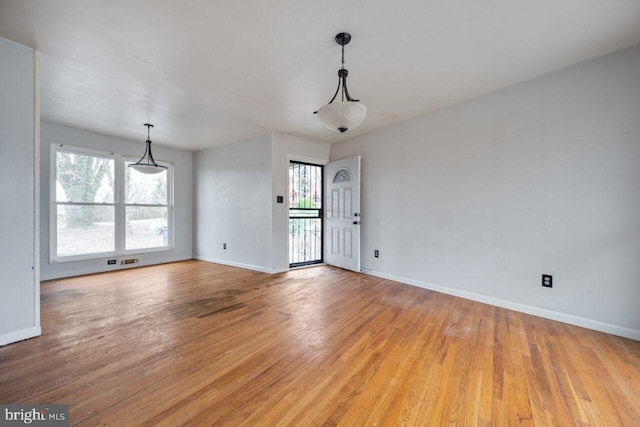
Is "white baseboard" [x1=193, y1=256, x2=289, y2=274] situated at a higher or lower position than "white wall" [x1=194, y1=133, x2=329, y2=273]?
lower

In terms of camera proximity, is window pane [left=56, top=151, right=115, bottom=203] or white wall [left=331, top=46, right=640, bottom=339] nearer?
white wall [left=331, top=46, right=640, bottom=339]

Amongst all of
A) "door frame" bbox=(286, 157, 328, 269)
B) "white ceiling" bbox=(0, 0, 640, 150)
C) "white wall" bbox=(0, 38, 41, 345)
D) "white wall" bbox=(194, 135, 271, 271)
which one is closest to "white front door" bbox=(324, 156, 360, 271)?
"door frame" bbox=(286, 157, 328, 269)

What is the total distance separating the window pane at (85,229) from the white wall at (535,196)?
5156 mm

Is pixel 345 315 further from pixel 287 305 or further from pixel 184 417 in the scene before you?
pixel 184 417

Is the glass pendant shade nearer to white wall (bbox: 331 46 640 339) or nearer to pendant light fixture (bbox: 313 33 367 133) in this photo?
pendant light fixture (bbox: 313 33 367 133)

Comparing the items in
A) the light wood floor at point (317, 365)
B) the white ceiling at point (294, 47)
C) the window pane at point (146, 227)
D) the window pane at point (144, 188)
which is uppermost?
the white ceiling at point (294, 47)

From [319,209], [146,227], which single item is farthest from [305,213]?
[146,227]

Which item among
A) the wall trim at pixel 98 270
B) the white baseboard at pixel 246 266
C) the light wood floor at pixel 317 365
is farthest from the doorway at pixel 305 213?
the wall trim at pixel 98 270

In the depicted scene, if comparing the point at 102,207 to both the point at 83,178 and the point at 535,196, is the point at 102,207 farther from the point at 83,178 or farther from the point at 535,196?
the point at 535,196

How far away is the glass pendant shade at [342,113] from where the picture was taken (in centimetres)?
196

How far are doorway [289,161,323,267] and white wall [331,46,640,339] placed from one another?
1.83 metres

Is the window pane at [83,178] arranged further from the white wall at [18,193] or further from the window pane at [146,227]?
the white wall at [18,193]

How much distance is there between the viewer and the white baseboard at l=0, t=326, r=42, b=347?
6.89 feet

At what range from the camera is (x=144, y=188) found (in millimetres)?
5223
